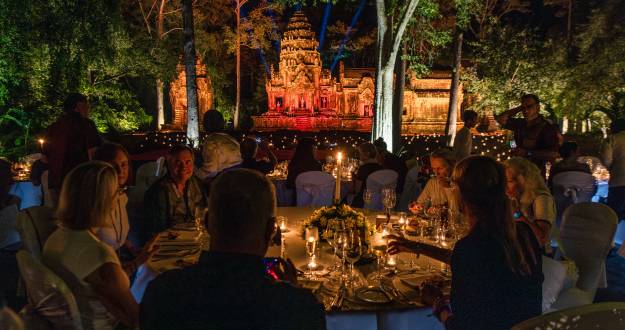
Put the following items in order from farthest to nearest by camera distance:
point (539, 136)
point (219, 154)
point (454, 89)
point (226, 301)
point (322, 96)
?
point (322, 96), point (454, 89), point (539, 136), point (219, 154), point (226, 301)

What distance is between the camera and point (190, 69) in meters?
12.6

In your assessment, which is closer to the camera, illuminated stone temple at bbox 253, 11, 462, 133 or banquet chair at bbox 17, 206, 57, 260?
banquet chair at bbox 17, 206, 57, 260

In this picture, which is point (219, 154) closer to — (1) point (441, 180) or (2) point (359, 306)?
(1) point (441, 180)

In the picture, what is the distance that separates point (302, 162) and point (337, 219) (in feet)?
10.7

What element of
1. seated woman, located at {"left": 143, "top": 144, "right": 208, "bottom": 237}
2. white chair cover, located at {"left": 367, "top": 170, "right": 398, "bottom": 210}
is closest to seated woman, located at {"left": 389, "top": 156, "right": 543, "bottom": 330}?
seated woman, located at {"left": 143, "top": 144, "right": 208, "bottom": 237}

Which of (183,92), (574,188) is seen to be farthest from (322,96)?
(574,188)

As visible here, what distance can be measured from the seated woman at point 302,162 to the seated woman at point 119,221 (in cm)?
287

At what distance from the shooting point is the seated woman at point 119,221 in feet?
10.3

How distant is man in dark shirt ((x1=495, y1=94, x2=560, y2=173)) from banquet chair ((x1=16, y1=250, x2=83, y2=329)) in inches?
224

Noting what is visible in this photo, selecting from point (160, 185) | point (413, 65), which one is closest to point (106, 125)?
point (413, 65)

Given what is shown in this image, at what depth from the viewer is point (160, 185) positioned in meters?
4.12

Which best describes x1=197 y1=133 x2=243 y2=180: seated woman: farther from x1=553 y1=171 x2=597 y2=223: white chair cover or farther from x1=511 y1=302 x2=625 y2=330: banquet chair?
x1=553 y1=171 x2=597 y2=223: white chair cover

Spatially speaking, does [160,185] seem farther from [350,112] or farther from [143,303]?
[350,112]

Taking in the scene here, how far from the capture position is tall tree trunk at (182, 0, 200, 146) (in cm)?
1238
